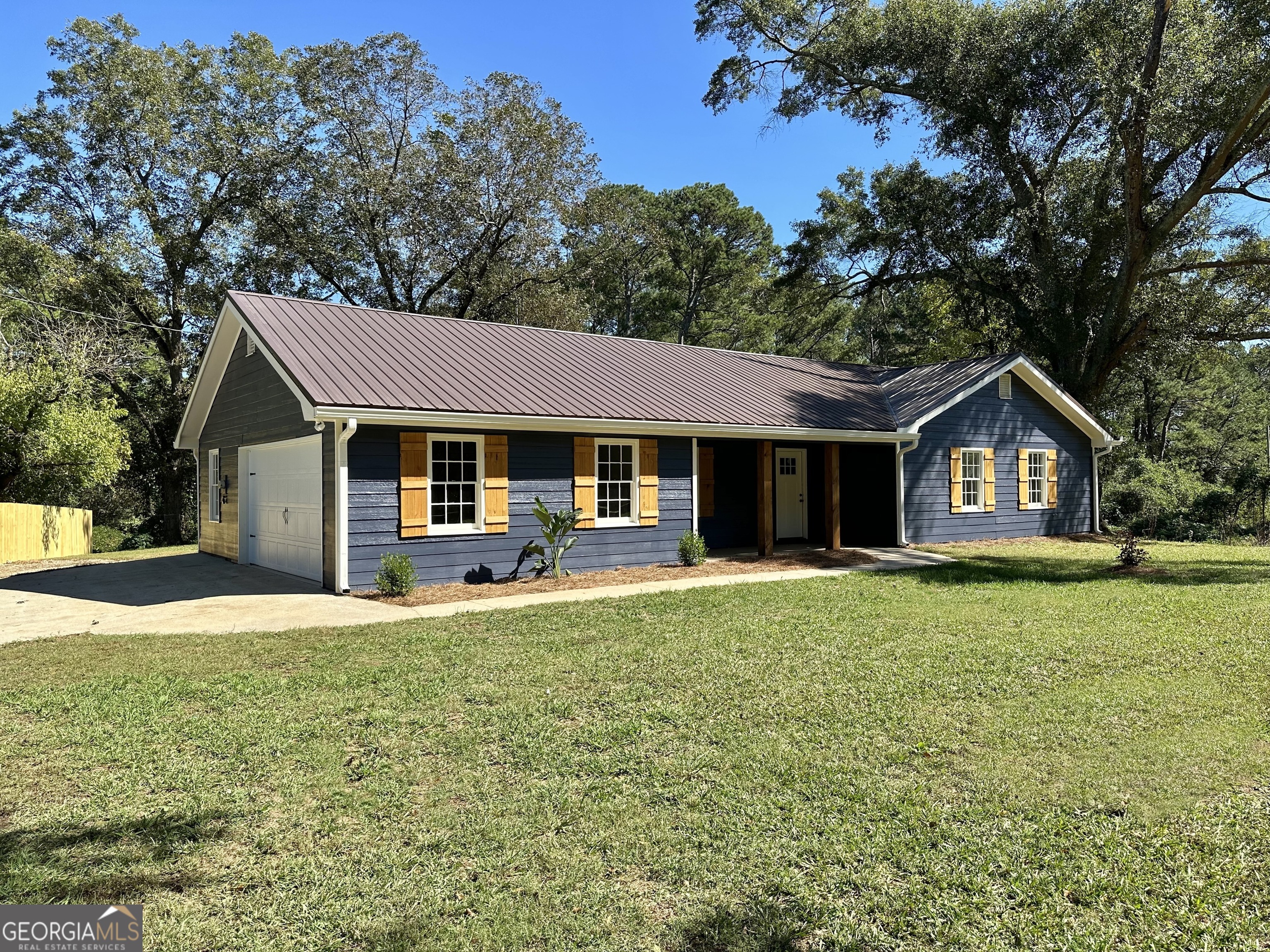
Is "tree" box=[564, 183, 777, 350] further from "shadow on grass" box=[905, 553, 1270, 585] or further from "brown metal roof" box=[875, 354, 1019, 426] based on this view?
"shadow on grass" box=[905, 553, 1270, 585]

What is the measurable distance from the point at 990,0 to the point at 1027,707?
2393 cm

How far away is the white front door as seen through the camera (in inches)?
652

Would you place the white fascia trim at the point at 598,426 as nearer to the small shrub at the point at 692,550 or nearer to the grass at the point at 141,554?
the small shrub at the point at 692,550

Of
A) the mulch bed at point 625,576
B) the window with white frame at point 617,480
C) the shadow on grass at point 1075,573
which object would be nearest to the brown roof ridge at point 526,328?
the window with white frame at point 617,480

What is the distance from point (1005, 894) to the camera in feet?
9.76

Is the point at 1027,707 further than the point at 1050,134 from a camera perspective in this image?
No

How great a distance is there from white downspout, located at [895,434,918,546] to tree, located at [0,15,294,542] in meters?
20.6

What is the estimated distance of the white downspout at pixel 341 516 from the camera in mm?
9961

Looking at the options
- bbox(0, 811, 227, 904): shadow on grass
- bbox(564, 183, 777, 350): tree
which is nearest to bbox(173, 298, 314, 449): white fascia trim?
bbox(0, 811, 227, 904): shadow on grass

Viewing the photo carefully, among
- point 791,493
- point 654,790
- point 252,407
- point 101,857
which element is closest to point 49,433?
point 252,407

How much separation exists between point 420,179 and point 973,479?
18855mm

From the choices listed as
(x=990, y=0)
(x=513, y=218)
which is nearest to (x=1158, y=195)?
(x=990, y=0)

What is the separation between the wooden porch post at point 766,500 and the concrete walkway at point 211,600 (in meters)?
1.68

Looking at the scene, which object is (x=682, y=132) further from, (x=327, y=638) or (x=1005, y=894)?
(x=1005, y=894)
